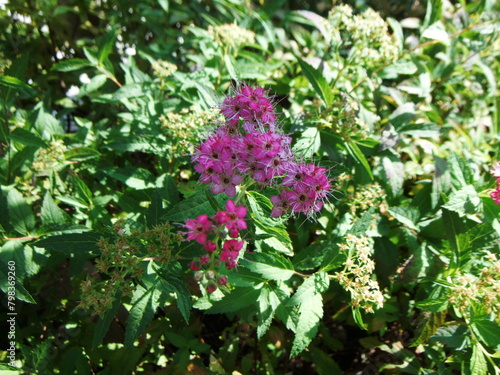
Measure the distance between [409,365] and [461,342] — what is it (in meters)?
0.28

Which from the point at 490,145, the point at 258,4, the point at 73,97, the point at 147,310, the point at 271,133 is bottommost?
the point at 490,145

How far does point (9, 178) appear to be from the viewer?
1814 mm

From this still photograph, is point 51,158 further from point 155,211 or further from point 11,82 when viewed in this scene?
point 155,211

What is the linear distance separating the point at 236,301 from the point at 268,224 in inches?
15.2

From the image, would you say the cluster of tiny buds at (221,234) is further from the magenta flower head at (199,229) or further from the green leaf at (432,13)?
the green leaf at (432,13)

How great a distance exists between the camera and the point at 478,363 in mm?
1502

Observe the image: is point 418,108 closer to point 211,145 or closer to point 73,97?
point 211,145

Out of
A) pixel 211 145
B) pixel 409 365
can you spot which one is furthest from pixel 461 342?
pixel 211 145

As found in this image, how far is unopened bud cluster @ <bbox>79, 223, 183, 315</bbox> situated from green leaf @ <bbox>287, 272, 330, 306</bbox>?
0.45m

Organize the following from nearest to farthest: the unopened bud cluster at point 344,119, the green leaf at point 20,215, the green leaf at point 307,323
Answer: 1. the green leaf at point 307,323
2. the green leaf at point 20,215
3. the unopened bud cluster at point 344,119

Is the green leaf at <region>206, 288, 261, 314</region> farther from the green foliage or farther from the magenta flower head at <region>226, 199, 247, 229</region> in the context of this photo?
the magenta flower head at <region>226, 199, 247, 229</region>

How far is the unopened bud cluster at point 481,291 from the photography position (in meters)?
1.44

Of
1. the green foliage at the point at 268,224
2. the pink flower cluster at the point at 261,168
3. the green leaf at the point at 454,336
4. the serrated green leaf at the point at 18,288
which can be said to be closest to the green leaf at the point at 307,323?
the green foliage at the point at 268,224

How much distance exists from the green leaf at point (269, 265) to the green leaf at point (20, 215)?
0.89 m
